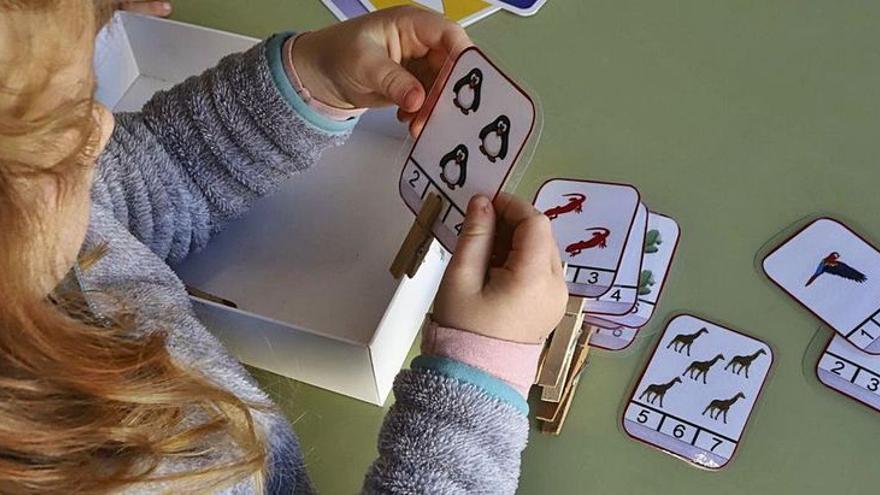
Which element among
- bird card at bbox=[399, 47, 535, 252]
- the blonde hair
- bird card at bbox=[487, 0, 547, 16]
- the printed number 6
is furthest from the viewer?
bird card at bbox=[487, 0, 547, 16]

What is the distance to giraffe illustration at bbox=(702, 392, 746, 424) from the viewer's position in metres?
0.70

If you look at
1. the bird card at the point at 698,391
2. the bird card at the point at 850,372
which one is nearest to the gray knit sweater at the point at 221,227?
the bird card at the point at 698,391

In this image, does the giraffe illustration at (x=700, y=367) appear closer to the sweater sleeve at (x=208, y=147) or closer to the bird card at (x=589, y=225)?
the bird card at (x=589, y=225)

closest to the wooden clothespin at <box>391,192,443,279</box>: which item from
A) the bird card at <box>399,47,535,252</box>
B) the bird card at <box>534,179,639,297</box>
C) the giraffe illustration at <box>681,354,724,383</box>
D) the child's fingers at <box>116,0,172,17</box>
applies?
the bird card at <box>399,47,535,252</box>

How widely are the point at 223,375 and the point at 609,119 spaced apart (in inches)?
15.1

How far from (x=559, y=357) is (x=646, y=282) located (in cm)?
10

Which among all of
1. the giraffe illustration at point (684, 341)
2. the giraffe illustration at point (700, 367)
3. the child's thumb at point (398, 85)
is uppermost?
the child's thumb at point (398, 85)

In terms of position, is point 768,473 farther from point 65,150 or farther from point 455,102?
point 65,150

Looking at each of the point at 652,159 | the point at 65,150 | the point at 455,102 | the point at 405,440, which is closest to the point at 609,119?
the point at 652,159

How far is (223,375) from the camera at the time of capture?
26.9 inches

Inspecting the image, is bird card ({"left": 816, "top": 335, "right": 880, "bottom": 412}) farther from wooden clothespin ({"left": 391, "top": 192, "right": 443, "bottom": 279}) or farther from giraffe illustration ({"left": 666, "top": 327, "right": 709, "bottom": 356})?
wooden clothespin ({"left": 391, "top": 192, "right": 443, "bottom": 279})

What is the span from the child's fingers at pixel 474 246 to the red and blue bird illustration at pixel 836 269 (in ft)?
0.88

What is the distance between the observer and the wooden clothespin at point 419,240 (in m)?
0.66

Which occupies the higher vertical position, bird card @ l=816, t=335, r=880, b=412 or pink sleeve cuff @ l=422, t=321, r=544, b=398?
bird card @ l=816, t=335, r=880, b=412
